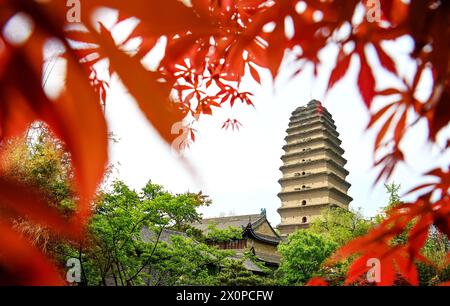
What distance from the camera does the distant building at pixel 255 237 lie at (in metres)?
7.02

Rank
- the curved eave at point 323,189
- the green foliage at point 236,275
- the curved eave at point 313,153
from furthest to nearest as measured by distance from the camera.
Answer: the curved eave at point 323,189, the curved eave at point 313,153, the green foliage at point 236,275

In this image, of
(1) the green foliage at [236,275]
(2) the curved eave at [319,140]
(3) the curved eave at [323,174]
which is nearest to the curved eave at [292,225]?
(3) the curved eave at [323,174]

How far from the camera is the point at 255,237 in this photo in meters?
7.61

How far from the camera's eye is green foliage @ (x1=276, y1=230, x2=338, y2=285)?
5.21m

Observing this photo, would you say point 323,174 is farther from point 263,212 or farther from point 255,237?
point 255,237

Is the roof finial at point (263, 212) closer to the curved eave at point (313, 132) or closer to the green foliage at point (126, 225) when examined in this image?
the curved eave at point (313, 132)

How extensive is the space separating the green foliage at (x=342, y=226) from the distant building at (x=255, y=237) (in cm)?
110

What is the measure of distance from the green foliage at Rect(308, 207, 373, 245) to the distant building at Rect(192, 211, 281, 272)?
1.10 m

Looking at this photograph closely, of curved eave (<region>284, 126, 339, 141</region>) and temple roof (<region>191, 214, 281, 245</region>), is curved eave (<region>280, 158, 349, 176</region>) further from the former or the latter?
temple roof (<region>191, 214, 281, 245</region>)

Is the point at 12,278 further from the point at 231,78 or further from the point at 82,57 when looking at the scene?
the point at 231,78

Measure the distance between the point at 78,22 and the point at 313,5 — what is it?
47 cm

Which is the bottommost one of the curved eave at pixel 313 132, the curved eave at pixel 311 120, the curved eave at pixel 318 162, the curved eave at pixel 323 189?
the curved eave at pixel 323 189

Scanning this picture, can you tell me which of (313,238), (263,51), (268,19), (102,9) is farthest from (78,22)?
(313,238)

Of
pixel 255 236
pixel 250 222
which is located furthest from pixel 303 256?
pixel 250 222
